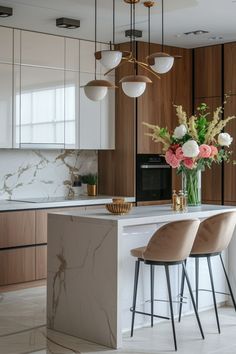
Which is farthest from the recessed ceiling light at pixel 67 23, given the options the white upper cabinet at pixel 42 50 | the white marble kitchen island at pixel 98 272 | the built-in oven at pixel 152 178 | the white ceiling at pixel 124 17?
the white marble kitchen island at pixel 98 272

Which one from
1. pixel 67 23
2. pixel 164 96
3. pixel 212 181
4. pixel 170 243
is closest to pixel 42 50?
pixel 67 23

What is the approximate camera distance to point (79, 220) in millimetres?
4645

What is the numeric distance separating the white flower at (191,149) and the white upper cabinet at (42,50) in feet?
7.33

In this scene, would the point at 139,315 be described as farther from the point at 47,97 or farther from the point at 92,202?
the point at 47,97

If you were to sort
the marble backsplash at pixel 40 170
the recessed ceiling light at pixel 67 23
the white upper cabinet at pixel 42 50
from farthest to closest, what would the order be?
the marble backsplash at pixel 40 170
the white upper cabinet at pixel 42 50
the recessed ceiling light at pixel 67 23

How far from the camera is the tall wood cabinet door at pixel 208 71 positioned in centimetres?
749

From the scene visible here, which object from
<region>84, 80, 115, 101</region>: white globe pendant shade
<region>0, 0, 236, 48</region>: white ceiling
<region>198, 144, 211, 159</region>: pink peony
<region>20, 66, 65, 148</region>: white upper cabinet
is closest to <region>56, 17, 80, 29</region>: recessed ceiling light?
<region>0, 0, 236, 48</region>: white ceiling

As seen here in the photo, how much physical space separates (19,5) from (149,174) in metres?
2.70

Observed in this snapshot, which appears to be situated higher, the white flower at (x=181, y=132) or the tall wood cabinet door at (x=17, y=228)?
the white flower at (x=181, y=132)

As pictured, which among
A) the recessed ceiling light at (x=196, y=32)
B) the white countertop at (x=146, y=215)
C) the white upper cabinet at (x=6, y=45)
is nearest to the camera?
the white countertop at (x=146, y=215)

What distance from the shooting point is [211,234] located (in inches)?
192

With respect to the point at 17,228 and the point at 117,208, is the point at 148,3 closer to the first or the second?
the point at 117,208

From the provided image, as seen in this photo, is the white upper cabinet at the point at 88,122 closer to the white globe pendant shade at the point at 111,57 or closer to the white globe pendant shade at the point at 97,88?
the white globe pendant shade at the point at 97,88

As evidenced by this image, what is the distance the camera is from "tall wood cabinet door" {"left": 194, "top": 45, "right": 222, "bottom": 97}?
7488 millimetres
